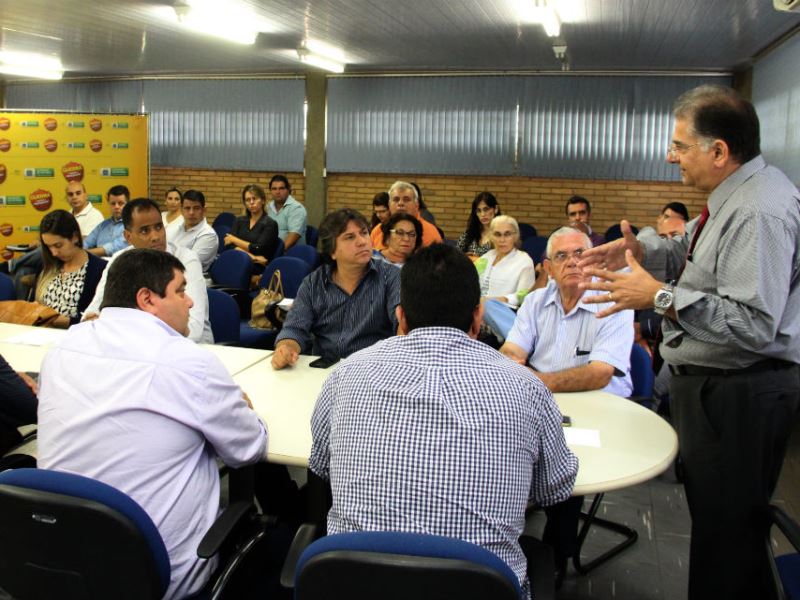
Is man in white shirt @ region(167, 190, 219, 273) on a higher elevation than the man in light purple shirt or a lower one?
higher

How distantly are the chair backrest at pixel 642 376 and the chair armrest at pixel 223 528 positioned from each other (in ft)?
6.09

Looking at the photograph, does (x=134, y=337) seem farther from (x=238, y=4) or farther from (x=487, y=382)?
(x=238, y=4)

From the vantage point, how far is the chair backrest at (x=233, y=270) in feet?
19.7

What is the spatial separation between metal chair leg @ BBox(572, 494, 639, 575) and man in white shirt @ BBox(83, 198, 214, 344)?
2.10 metres

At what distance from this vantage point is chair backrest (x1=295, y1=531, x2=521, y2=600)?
4.01ft

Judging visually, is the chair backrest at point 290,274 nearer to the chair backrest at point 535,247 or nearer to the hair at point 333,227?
the hair at point 333,227

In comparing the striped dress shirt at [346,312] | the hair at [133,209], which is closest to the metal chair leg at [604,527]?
the striped dress shirt at [346,312]

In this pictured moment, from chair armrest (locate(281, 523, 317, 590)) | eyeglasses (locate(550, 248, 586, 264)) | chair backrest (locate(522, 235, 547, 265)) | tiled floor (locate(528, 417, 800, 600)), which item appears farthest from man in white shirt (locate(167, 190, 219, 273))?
chair armrest (locate(281, 523, 317, 590))

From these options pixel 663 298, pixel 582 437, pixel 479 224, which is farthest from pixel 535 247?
pixel 663 298

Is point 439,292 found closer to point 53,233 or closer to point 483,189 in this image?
point 53,233

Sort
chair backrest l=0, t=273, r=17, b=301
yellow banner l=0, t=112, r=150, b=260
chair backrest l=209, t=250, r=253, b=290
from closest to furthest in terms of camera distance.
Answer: chair backrest l=0, t=273, r=17, b=301 → chair backrest l=209, t=250, r=253, b=290 → yellow banner l=0, t=112, r=150, b=260

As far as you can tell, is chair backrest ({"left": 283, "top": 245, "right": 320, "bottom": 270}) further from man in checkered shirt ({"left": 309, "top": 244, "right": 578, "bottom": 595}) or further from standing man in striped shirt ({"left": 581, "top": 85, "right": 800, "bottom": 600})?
man in checkered shirt ({"left": 309, "top": 244, "right": 578, "bottom": 595})

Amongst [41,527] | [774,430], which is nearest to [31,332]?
[41,527]

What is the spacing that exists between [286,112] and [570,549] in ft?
28.1
